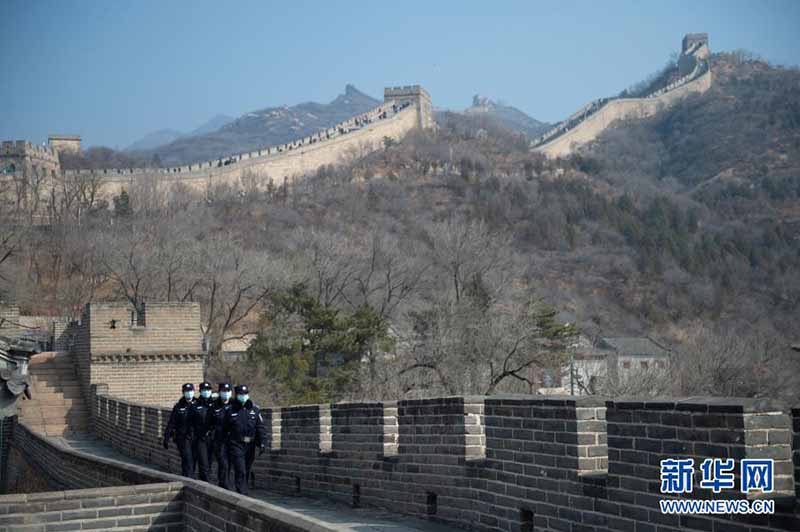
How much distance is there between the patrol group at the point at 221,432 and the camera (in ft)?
41.3

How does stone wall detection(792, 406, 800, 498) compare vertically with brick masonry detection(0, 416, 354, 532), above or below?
above

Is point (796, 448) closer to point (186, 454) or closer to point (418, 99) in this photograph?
point (186, 454)

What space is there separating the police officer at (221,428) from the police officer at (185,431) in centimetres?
70

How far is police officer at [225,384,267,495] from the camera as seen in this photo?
12.6 m

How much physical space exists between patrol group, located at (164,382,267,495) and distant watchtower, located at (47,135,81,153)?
470 ft

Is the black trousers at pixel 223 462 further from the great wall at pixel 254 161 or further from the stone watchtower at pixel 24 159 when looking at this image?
the stone watchtower at pixel 24 159

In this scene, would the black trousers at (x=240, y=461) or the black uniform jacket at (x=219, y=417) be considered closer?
the black trousers at (x=240, y=461)

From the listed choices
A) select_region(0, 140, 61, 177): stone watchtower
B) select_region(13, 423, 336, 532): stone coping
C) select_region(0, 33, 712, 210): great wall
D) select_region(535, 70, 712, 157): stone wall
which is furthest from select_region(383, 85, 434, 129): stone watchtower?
select_region(13, 423, 336, 532): stone coping

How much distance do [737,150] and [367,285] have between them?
109 meters

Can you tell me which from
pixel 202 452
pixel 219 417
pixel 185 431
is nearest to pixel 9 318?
pixel 185 431

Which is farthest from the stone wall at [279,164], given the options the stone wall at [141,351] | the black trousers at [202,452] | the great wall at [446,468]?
the black trousers at [202,452]

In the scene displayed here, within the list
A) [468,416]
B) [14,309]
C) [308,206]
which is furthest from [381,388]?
[308,206]

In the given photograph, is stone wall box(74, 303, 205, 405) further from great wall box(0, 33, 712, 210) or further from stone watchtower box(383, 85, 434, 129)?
stone watchtower box(383, 85, 434, 129)

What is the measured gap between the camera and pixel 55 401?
24.6 meters
